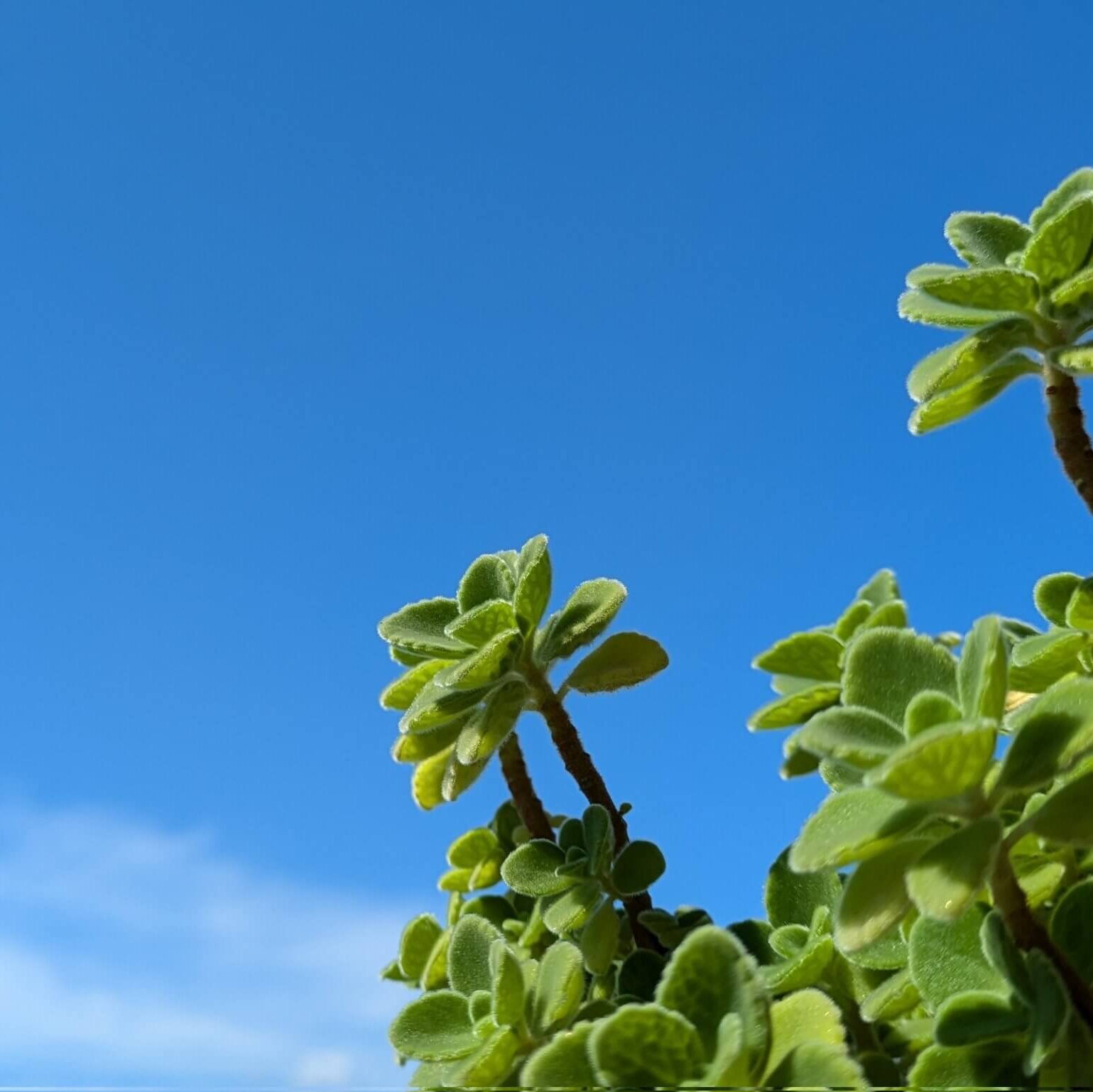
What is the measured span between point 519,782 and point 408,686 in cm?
30

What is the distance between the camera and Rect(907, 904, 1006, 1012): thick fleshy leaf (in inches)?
53.3

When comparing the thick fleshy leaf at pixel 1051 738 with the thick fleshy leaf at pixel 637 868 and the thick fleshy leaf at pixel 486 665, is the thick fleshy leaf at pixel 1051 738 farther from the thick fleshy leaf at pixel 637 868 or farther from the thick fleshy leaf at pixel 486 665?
the thick fleshy leaf at pixel 486 665

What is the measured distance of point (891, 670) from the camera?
1.45 meters

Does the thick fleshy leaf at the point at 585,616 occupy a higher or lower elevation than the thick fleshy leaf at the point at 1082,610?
higher

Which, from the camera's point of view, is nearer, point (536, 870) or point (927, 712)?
point (927, 712)

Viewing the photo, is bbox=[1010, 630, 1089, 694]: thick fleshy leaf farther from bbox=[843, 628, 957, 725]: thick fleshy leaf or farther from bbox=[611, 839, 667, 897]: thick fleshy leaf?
bbox=[611, 839, 667, 897]: thick fleshy leaf

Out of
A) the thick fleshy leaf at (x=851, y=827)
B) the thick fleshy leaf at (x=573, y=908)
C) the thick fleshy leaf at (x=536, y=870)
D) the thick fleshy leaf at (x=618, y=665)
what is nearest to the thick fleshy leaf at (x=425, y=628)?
the thick fleshy leaf at (x=618, y=665)

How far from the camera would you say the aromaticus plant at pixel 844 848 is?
1193mm

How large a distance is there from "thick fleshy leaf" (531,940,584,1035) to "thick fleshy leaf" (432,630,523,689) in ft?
1.68

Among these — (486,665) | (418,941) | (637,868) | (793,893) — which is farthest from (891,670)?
(418,941)

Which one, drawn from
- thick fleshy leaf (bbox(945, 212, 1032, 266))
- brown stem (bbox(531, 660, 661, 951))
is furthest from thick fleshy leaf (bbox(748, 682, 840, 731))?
thick fleshy leaf (bbox(945, 212, 1032, 266))

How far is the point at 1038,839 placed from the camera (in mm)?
1547

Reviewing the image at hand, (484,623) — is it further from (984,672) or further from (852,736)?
(984,672)

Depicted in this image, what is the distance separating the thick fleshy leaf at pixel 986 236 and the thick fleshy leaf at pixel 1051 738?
1.21 m
